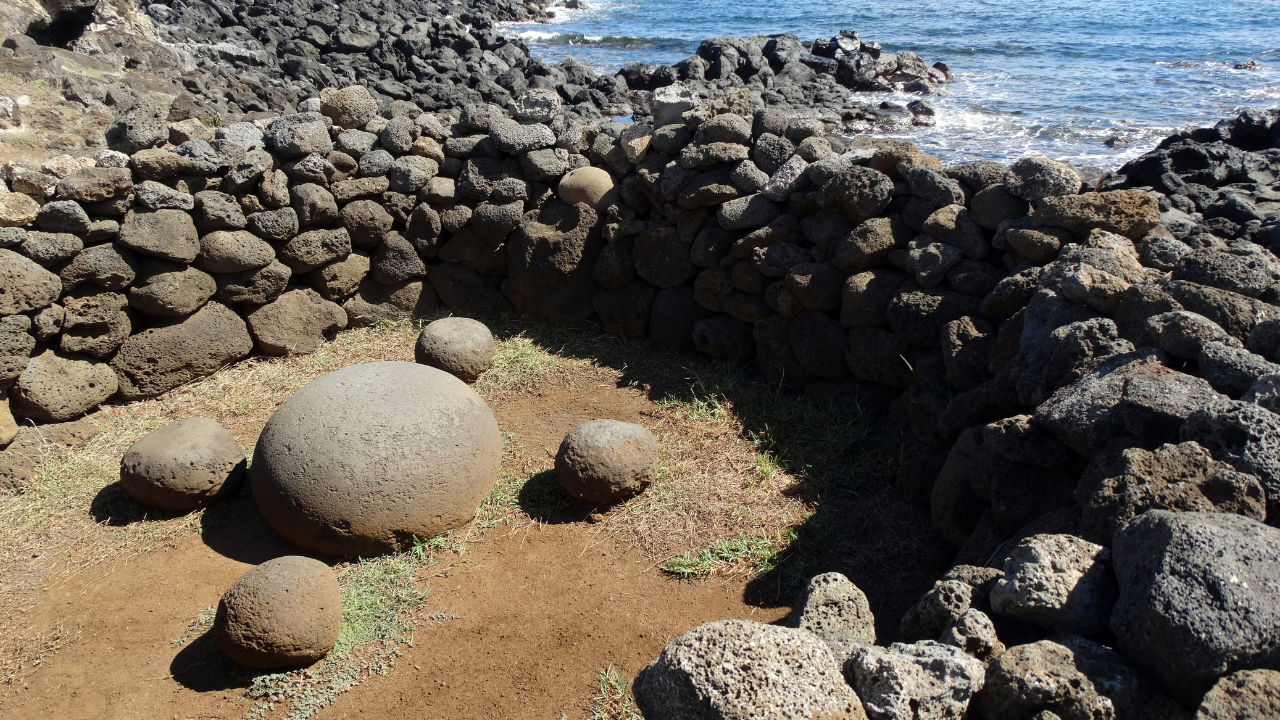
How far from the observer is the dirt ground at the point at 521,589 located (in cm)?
413

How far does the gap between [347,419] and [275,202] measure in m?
2.68

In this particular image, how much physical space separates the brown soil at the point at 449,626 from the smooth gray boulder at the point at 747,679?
4.87 feet

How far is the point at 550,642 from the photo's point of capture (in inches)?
173

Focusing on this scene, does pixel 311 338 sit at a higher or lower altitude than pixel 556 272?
lower

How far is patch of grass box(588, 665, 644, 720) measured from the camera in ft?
12.7

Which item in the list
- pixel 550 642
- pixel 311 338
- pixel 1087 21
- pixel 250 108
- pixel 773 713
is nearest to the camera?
pixel 773 713

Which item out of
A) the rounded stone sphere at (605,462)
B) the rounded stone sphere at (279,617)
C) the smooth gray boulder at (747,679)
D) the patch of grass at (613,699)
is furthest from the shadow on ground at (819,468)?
the smooth gray boulder at (747,679)

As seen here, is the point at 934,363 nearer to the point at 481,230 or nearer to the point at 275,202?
the point at 481,230

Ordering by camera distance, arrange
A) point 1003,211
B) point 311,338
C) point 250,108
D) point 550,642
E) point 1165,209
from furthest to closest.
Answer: point 250,108 < point 311,338 < point 1165,209 < point 1003,211 < point 550,642

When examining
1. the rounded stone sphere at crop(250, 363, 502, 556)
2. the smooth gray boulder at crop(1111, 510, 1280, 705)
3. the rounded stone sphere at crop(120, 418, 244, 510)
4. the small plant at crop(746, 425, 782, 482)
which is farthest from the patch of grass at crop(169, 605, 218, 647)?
the smooth gray boulder at crop(1111, 510, 1280, 705)

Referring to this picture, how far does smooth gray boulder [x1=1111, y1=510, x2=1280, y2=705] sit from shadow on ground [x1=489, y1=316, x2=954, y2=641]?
158 centimetres

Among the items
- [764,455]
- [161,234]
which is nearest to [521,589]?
[764,455]

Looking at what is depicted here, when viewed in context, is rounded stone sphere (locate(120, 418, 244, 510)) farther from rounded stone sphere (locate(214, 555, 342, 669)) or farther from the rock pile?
the rock pile

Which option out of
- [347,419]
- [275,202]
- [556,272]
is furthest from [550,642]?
[275,202]
